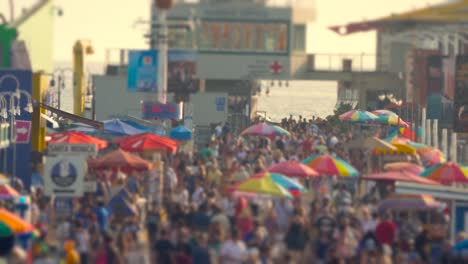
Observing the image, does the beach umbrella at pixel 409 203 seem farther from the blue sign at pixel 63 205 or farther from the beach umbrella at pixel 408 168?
the blue sign at pixel 63 205

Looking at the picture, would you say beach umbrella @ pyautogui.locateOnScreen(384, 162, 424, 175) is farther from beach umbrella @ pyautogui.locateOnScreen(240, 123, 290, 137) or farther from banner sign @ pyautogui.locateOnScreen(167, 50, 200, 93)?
banner sign @ pyautogui.locateOnScreen(167, 50, 200, 93)

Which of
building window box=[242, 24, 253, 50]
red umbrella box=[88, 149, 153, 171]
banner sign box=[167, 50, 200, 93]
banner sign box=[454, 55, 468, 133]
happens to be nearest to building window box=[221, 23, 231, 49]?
building window box=[242, 24, 253, 50]

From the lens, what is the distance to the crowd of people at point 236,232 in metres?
24.9

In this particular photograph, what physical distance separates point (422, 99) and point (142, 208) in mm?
38521

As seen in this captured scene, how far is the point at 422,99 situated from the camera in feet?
225

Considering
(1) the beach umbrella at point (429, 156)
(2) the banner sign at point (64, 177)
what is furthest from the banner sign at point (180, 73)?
(2) the banner sign at point (64, 177)

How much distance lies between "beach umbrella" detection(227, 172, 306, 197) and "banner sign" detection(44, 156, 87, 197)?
2.67 meters

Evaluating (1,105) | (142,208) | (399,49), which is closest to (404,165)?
(142,208)

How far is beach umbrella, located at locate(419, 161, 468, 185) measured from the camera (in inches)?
1332

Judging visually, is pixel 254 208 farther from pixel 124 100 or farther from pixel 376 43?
pixel 376 43

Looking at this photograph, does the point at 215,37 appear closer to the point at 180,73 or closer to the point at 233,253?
the point at 180,73

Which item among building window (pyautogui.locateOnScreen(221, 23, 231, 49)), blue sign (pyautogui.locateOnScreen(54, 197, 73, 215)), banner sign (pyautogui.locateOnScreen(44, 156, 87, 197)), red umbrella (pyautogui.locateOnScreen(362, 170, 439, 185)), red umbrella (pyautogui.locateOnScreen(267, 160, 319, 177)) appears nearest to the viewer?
blue sign (pyautogui.locateOnScreen(54, 197, 73, 215))

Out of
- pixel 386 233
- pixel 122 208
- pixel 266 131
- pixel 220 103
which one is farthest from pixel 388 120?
pixel 386 233

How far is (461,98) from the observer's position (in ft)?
181
